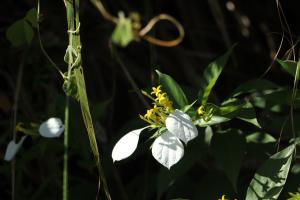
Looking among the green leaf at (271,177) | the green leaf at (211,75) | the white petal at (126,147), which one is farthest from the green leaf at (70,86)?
the green leaf at (271,177)

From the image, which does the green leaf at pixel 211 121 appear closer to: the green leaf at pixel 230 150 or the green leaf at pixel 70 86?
the green leaf at pixel 230 150

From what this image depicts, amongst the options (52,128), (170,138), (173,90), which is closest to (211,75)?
(173,90)

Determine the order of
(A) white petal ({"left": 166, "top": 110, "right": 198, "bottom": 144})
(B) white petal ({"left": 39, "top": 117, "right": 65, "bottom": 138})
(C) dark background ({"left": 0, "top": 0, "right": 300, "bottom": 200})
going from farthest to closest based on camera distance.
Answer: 1. (C) dark background ({"left": 0, "top": 0, "right": 300, "bottom": 200})
2. (B) white petal ({"left": 39, "top": 117, "right": 65, "bottom": 138})
3. (A) white petal ({"left": 166, "top": 110, "right": 198, "bottom": 144})

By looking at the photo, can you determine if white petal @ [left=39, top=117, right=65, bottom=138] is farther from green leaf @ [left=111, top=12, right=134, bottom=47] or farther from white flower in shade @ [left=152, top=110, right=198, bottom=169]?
green leaf @ [left=111, top=12, right=134, bottom=47]

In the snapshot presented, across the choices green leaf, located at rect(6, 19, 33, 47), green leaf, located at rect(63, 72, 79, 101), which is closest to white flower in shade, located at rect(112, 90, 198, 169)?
green leaf, located at rect(63, 72, 79, 101)

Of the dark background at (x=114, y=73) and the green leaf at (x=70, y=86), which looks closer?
the green leaf at (x=70, y=86)

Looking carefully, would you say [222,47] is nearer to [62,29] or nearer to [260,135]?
[62,29]
